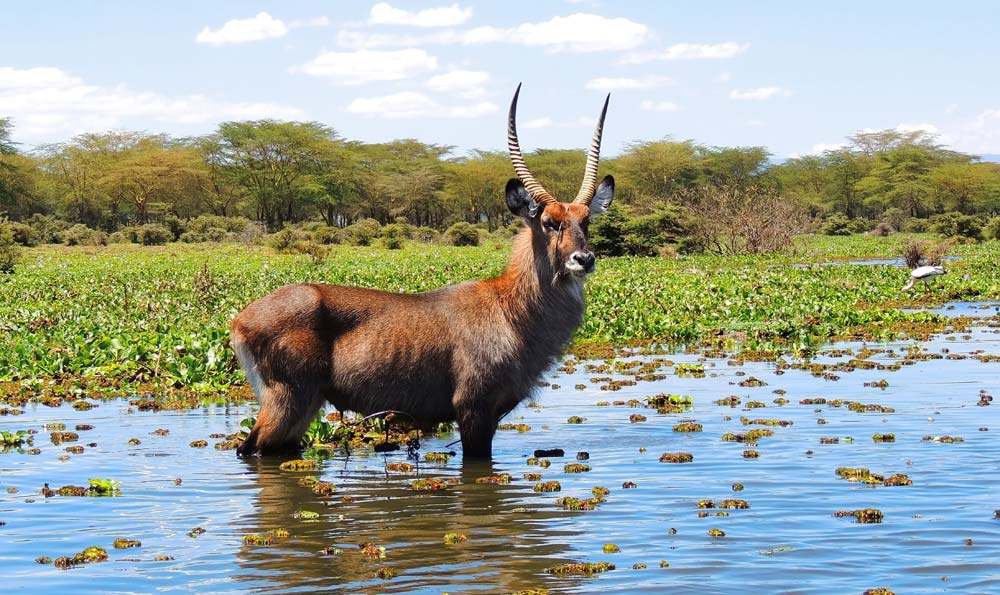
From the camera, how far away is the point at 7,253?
30031 mm

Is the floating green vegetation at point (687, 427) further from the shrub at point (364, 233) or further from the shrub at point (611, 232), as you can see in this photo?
the shrub at point (364, 233)

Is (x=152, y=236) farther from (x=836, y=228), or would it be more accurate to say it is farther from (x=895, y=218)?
(x=895, y=218)

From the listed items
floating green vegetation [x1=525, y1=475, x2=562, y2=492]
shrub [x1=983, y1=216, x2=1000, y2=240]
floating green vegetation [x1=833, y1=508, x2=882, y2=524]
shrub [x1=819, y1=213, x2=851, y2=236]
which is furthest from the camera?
shrub [x1=819, y1=213, x2=851, y2=236]

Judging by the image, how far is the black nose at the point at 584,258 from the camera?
7.82 meters

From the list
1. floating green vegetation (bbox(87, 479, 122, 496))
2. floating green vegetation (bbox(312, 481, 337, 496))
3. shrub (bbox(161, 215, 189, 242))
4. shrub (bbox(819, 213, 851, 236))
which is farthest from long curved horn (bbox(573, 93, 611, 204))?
shrub (bbox(819, 213, 851, 236))

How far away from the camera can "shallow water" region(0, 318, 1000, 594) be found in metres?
5.68

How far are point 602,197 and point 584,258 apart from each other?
96cm

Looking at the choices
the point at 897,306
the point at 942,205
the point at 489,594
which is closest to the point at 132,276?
the point at 897,306

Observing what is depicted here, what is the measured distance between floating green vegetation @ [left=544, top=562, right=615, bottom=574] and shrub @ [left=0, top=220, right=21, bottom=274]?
26254mm

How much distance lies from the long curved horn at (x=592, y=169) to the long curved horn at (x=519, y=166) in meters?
0.07

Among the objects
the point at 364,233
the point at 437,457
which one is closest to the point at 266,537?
the point at 437,457

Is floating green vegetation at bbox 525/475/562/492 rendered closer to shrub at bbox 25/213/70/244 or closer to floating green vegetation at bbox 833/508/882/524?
floating green vegetation at bbox 833/508/882/524

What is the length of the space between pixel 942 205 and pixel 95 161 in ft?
201

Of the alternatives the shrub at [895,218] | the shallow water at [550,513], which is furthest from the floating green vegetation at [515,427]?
the shrub at [895,218]
